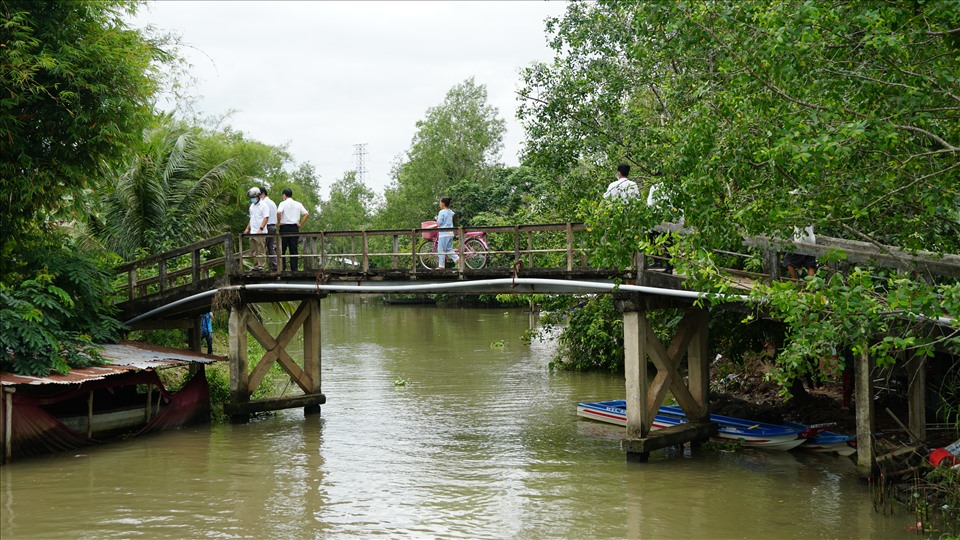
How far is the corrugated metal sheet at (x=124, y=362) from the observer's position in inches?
515

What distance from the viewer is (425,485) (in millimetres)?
12484

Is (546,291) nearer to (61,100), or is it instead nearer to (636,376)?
(636,376)

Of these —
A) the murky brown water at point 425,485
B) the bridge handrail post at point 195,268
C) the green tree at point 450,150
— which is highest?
the green tree at point 450,150

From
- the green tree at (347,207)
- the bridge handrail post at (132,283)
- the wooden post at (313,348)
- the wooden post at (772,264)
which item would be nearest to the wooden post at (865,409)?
the wooden post at (772,264)

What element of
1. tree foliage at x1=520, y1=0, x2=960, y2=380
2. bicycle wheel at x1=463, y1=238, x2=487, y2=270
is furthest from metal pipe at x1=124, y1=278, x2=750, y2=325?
tree foliage at x1=520, y1=0, x2=960, y2=380

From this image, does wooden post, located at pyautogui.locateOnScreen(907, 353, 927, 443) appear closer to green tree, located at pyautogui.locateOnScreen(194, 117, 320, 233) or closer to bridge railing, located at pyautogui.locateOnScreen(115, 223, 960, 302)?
bridge railing, located at pyautogui.locateOnScreen(115, 223, 960, 302)

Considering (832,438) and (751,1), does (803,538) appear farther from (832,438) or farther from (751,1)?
(751,1)

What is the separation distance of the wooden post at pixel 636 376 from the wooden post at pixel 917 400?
3.44 meters

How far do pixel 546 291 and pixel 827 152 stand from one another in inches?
286

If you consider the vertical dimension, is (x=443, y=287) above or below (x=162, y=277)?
below

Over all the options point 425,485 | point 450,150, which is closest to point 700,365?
point 425,485

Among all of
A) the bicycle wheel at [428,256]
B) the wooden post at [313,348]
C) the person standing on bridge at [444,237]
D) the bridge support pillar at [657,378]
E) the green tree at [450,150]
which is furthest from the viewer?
the green tree at [450,150]

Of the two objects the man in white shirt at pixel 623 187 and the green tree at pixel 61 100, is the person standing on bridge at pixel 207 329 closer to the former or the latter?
the green tree at pixel 61 100

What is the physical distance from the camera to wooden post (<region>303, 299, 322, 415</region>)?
1783cm
